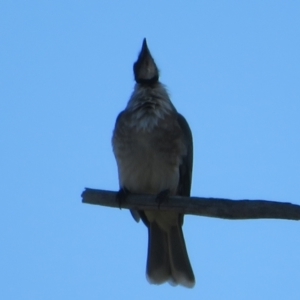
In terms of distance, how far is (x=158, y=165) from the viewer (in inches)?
251

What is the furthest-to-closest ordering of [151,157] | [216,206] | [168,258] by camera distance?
[168,258]
[151,157]
[216,206]

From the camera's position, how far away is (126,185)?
6434 mm

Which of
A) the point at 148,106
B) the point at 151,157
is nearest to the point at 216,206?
the point at 151,157

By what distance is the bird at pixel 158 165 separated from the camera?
6355mm

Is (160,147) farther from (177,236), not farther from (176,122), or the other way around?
(177,236)

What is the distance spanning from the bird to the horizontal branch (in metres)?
0.62

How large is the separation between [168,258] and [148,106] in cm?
119

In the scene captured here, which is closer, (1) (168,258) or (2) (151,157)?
(2) (151,157)

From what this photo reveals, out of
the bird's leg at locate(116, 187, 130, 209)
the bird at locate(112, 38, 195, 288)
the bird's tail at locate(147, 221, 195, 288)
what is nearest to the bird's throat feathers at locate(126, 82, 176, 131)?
the bird at locate(112, 38, 195, 288)

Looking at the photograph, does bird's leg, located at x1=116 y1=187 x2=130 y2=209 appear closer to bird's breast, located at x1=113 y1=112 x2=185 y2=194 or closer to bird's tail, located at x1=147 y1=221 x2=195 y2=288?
bird's breast, located at x1=113 y1=112 x2=185 y2=194

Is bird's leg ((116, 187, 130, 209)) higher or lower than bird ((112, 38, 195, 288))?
lower

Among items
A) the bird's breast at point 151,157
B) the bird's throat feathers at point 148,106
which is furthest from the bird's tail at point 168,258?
the bird's throat feathers at point 148,106

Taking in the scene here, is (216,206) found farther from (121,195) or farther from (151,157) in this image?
(151,157)

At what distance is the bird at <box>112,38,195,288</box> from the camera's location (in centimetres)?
636
